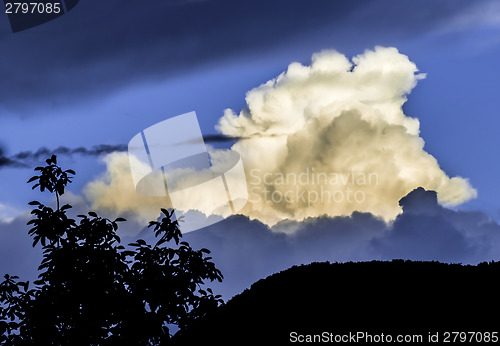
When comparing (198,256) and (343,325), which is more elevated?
(198,256)

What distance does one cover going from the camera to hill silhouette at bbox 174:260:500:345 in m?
13.8

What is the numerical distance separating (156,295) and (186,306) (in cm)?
100

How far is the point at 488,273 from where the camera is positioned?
15.0m

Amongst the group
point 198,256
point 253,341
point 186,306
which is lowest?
point 253,341

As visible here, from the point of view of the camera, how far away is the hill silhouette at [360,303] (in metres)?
13.8

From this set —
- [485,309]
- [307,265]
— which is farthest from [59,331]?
[485,309]

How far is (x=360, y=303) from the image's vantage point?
14.5 m

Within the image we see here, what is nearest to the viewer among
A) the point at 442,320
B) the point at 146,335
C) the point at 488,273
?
the point at 442,320

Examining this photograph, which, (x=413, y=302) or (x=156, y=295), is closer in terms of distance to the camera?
(x=413, y=302)

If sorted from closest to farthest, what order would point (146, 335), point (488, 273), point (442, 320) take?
point (442, 320), point (488, 273), point (146, 335)

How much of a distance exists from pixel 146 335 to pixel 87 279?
2248 millimetres

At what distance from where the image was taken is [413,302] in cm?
1425

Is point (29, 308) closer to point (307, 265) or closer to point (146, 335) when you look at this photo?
point (146, 335)

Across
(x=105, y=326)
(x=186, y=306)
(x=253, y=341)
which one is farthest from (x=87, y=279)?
(x=253, y=341)
